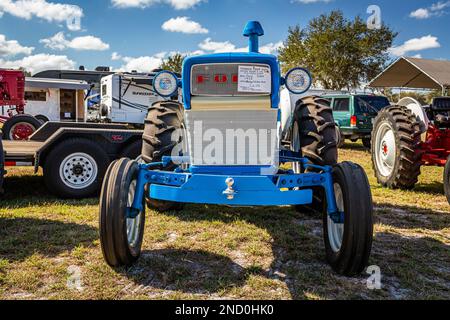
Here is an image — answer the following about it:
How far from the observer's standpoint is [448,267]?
3.71 meters

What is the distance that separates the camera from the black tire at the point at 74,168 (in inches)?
227

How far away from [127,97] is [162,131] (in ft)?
47.8

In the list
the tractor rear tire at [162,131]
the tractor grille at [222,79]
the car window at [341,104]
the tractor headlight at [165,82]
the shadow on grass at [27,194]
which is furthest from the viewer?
the car window at [341,104]

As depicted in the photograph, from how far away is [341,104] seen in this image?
15.9 m

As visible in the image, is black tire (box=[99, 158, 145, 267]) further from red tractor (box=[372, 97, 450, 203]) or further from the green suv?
the green suv

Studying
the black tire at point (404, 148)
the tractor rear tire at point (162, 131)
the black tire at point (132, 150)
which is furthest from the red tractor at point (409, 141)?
the black tire at point (132, 150)

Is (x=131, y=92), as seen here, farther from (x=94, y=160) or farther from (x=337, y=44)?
Answer: (x=337, y=44)

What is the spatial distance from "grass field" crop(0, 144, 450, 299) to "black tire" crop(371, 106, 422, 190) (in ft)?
3.03

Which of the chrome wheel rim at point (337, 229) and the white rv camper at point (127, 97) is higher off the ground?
the white rv camper at point (127, 97)

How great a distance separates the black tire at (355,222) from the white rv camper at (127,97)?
1557cm

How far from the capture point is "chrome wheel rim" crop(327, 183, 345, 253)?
3.54 metres

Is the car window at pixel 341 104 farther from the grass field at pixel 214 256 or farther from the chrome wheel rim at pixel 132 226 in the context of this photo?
the chrome wheel rim at pixel 132 226

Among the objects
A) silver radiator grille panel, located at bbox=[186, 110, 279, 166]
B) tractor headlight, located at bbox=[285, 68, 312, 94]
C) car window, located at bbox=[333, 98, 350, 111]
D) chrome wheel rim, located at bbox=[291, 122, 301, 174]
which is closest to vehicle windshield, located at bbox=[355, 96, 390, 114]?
car window, located at bbox=[333, 98, 350, 111]

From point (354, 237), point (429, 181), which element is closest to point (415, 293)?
point (354, 237)
